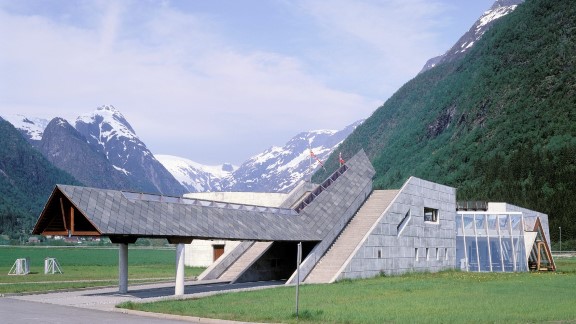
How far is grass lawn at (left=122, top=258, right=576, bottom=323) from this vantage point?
27.3m

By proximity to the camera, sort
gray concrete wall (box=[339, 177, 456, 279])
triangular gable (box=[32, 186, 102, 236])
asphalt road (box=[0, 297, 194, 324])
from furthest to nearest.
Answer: gray concrete wall (box=[339, 177, 456, 279]) < triangular gable (box=[32, 186, 102, 236]) < asphalt road (box=[0, 297, 194, 324])

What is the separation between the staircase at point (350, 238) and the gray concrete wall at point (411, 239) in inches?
36.5

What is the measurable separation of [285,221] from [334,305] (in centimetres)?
1807

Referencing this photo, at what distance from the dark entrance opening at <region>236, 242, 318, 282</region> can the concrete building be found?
3.1 inches

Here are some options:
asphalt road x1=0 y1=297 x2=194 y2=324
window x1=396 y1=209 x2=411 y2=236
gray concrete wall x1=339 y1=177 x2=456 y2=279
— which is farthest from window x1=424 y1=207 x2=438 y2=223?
asphalt road x1=0 y1=297 x2=194 y2=324

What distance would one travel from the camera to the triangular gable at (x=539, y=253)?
7181cm

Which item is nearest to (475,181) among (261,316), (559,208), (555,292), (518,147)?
(518,147)

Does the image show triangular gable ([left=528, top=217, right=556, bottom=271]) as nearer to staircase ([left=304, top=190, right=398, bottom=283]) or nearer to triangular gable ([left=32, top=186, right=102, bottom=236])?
staircase ([left=304, top=190, right=398, bottom=283])

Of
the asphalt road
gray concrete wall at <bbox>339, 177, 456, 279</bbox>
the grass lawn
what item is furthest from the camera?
gray concrete wall at <bbox>339, 177, 456, 279</bbox>

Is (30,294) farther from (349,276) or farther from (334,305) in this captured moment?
(349,276)

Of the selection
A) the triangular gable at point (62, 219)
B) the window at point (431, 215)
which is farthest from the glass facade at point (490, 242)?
the triangular gable at point (62, 219)

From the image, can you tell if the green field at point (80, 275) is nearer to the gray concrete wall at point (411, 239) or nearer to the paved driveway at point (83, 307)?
the paved driveway at point (83, 307)

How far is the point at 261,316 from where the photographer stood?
27.5 m

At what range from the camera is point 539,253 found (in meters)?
72.1
